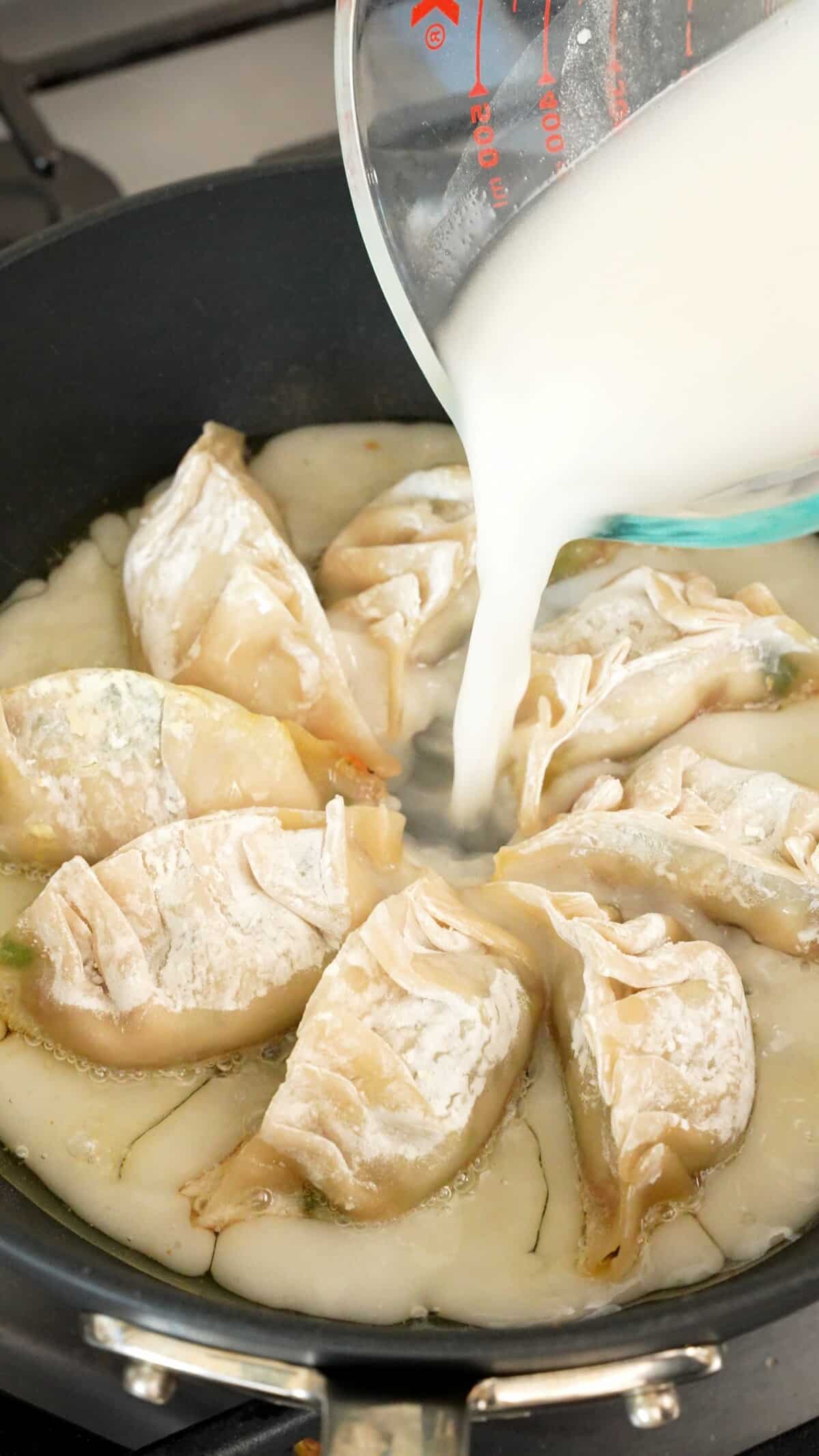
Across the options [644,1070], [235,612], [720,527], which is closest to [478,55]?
[720,527]

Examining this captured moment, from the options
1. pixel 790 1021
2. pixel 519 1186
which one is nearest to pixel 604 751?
pixel 790 1021

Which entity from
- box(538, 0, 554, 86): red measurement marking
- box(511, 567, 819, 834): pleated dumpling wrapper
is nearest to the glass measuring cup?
box(538, 0, 554, 86): red measurement marking

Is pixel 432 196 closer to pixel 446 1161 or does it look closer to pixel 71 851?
pixel 71 851

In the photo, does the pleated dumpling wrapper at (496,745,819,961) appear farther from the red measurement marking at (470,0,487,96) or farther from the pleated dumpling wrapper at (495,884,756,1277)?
the red measurement marking at (470,0,487,96)

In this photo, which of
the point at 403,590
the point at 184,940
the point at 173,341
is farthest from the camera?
the point at 173,341

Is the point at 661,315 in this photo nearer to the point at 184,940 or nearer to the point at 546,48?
the point at 546,48

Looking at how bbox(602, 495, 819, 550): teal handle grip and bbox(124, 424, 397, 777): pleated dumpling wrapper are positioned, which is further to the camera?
bbox(124, 424, 397, 777): pleated dumpling wrapper
